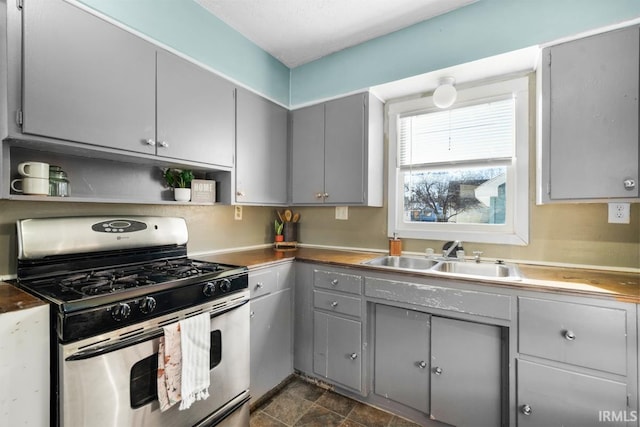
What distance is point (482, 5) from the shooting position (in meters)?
1.86

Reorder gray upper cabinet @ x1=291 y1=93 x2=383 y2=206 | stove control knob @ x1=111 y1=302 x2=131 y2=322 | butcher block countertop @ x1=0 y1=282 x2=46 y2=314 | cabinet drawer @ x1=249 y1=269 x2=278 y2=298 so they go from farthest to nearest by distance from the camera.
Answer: gray upper cabinet @ x1=291 y1=93 x2=383 y2=206 → cabinet drawer @ x1=249 y1=269 x2=278 y2=298 → stove control knob @ x1=111 y1=302 x2=131 y2=322 → butcher block countertop @ x1=0 y1=282 x2=46 y2=314

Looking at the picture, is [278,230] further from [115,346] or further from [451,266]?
[115,346]

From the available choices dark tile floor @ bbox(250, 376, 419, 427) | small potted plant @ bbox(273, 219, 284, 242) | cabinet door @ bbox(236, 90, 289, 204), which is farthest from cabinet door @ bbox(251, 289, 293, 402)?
cabinet door @ bbox(236, 90, 289, 204)

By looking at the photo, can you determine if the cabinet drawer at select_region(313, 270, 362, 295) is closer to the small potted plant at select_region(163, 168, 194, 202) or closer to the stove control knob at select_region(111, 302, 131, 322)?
the small potted plant at select_region(163, 168, 194, 202)

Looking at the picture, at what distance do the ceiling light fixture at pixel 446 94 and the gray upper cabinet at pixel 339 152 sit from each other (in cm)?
50

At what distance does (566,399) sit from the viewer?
134 cm

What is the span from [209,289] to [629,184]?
7.14 feet

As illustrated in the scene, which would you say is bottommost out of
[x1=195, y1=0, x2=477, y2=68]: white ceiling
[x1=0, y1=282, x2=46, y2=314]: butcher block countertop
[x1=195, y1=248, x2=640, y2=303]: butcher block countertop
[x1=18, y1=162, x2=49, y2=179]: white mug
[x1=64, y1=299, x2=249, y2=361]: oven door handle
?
[x1=64, y1=299, x2=249, y2=361]: oven door handle

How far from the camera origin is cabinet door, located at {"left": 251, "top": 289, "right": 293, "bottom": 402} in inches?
74.7

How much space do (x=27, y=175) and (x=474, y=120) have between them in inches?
106

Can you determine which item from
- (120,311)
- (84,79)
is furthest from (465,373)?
(84,79)

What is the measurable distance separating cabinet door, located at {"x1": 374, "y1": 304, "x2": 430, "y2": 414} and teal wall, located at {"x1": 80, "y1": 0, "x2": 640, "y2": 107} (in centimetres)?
171

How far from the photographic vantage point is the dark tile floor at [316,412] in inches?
69.7

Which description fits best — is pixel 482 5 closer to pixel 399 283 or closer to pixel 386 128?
pixel 386 128
